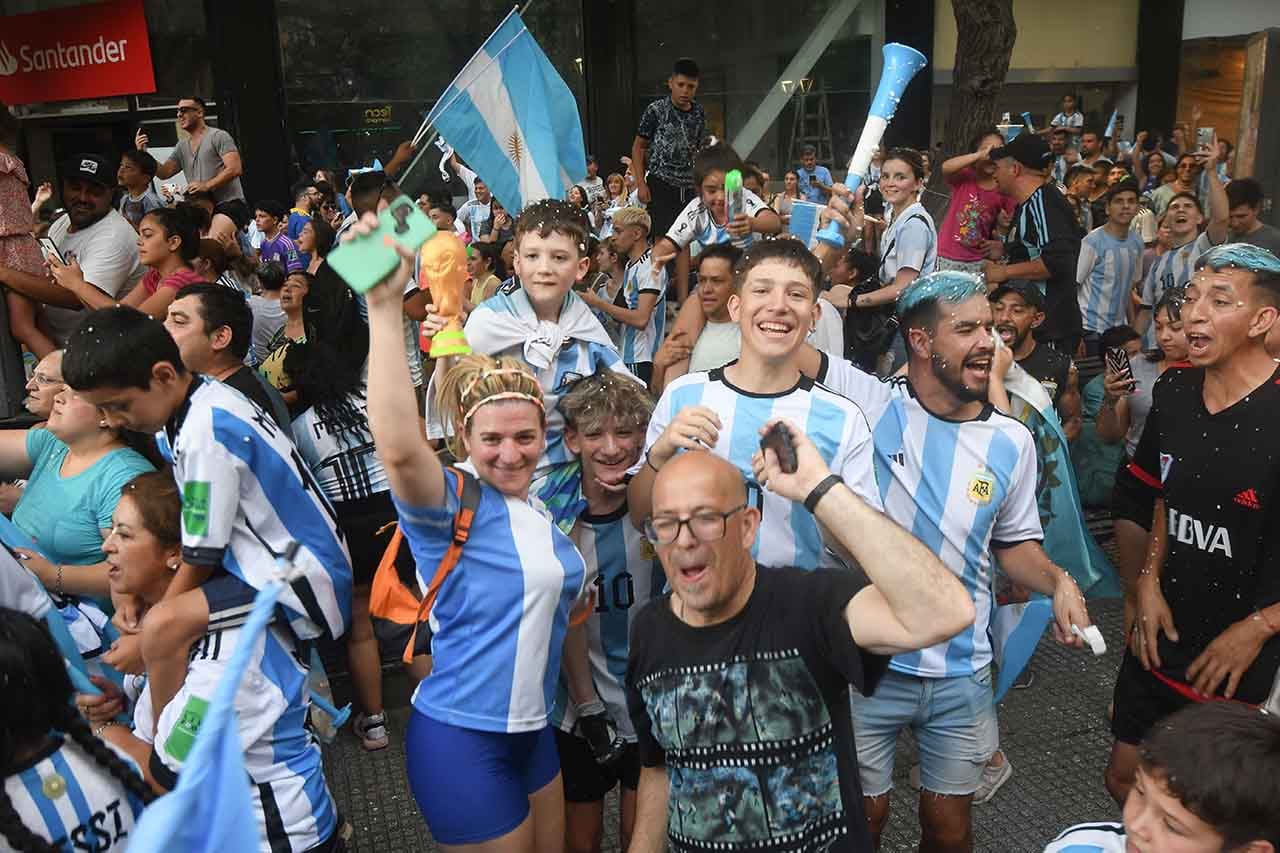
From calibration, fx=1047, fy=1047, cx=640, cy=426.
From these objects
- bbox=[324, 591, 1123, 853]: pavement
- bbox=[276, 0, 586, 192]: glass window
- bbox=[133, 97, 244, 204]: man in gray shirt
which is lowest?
bbox=[324, 591, 1123, 853]: pavement

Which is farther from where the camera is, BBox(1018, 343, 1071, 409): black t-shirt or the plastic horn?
BBox(1018, 343, 1071, 409): black t-shirt

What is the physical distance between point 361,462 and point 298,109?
37.0 ft

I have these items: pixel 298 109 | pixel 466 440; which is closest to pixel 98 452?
pixel 466 440

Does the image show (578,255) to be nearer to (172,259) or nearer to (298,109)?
(172,259)

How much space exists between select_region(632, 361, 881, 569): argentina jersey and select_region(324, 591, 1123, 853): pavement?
150cm

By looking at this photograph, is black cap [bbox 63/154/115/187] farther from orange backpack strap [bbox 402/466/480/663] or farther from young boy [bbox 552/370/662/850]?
orange backpack strap [bbox 402/466/480/663]

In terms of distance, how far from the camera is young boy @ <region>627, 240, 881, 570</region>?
9.48 ft

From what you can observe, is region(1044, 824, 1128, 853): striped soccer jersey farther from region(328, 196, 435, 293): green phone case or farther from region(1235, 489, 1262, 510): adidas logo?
region(328, 196, 435, 293): green phone case

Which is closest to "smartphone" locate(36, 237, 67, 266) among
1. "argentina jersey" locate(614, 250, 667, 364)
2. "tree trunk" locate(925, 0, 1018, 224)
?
"argentina jersey" locate(614, 250, 667, 364)

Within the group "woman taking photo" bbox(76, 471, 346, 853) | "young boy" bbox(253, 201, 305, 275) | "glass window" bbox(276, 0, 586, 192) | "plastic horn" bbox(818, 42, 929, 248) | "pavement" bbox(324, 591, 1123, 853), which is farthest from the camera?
"glass window" bbox(276, 0, 586, 192)

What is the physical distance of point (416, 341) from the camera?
19.5 ft

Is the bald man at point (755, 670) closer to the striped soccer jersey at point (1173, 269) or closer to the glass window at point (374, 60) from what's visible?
the striped soccer jersey at point (1173, 269)

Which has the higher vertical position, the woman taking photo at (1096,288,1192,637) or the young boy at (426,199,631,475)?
the young boy at (426,199,631,475)

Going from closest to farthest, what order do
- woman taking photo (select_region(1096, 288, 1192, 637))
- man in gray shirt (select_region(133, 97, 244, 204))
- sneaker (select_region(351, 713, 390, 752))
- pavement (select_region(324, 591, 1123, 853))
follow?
woman taking photo (select_region(1096, 288, 1192, 637)) < pavement (select_region(324, 591, 1123, 853)) < sneaker (select_region(351, 713, 390, 752)) < man in gray shirt (select_region(133, 97, 244, 204))
